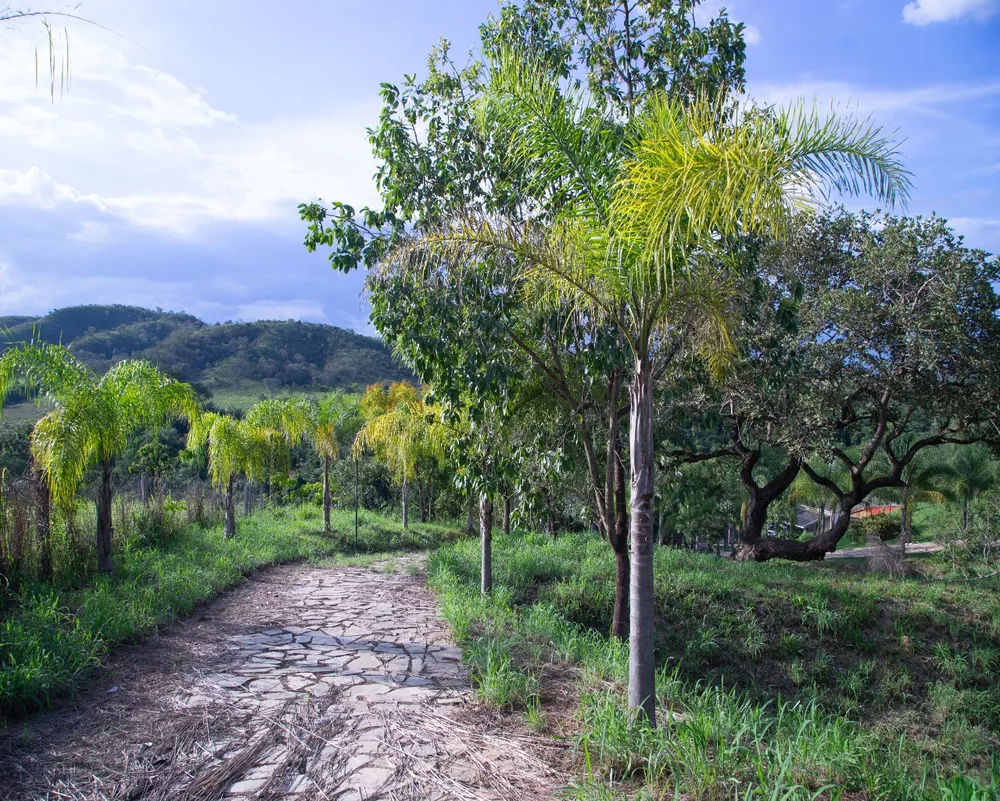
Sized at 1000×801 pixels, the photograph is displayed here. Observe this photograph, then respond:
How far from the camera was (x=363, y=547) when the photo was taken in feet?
55.1

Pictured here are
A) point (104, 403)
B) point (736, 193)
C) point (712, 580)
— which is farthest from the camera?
point (712, 580)

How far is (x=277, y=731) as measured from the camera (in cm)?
400

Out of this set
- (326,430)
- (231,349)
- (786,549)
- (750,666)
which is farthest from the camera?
(231,349)

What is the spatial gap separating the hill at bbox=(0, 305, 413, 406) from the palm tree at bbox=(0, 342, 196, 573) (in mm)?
35984

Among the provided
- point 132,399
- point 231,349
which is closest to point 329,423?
point 132,399

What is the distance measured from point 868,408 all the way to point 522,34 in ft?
35.3

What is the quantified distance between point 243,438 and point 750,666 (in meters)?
10.7

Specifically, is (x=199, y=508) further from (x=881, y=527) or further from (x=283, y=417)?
(x=881, y=527)

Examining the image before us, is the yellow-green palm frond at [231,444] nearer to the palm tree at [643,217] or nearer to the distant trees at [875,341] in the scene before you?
the distant trees at [875,341]

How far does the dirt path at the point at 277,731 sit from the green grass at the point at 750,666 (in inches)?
16.3

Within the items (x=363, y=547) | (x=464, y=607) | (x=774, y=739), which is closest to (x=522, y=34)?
(x=464, y=607)

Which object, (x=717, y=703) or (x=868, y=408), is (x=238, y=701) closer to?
(x=717, y=703)

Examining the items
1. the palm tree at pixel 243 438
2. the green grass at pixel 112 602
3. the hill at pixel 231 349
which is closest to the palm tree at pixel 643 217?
the green grass at pixel 112 602

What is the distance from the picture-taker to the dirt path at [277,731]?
3338mm
